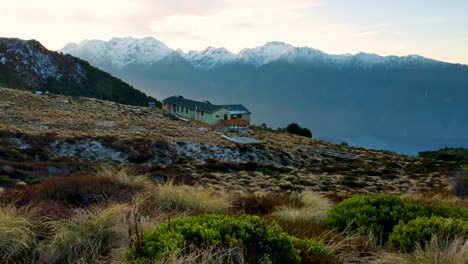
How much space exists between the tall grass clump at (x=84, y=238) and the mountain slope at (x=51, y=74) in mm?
108846

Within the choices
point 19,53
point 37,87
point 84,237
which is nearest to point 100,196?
point 84,237

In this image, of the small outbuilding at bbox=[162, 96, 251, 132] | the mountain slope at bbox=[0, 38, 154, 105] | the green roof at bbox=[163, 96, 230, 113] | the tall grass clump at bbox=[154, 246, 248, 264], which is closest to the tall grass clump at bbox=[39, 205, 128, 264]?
the tall grass clump at bbox=[154, 246, 248, 264]

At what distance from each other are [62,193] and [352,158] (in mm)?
40417

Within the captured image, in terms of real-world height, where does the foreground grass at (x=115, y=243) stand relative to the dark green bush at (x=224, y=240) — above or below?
below

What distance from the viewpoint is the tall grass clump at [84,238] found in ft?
13.3

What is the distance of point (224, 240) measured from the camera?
12.2 ft

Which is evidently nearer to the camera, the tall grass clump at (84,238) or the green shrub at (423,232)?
the tall grass clump at (84,238)

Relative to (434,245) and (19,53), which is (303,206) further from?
(19,53)

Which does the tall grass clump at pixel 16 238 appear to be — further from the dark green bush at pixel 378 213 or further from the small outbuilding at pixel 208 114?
the small outbuilding at pixel 208 114

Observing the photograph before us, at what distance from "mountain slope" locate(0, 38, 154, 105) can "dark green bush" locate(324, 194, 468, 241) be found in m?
111

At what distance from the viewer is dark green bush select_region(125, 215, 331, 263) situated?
3352 millimetres

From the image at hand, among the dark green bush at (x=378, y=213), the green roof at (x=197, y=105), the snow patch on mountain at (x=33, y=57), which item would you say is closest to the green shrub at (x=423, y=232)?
the dark green bush at (x=378, y=213)

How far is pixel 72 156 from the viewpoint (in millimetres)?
21734

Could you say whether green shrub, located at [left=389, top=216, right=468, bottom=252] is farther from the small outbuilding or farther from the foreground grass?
the small outbuilding
